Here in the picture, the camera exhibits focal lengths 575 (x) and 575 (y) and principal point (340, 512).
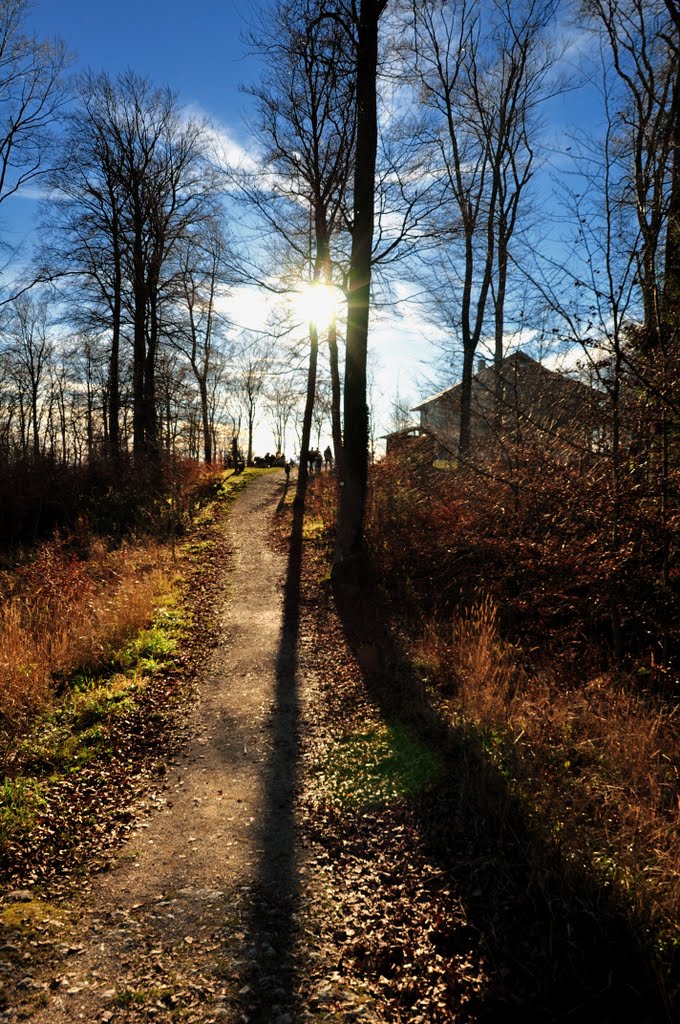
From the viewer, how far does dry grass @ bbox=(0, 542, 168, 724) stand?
602cm

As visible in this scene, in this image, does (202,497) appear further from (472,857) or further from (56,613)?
(472,857)

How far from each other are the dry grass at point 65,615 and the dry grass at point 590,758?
13.7ft

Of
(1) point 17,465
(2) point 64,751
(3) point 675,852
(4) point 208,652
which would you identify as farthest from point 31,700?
(1) point 17,465

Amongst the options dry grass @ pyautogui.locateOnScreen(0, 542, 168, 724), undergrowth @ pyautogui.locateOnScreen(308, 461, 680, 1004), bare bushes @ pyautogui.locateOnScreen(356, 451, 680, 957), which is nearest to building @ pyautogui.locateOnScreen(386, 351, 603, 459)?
bare bushes @ pyautogui.locateOnScreen(356, 451, 680, 957)

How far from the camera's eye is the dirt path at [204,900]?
2.91 meters

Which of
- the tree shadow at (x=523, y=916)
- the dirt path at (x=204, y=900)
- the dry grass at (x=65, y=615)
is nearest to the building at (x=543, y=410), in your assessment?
the tree shadow at (x=523, y=916)

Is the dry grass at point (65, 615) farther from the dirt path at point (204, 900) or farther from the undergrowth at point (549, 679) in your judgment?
the undergrowth at point (549, 679)

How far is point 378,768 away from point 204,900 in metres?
1.83

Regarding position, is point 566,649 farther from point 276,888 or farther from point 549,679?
point 276,888

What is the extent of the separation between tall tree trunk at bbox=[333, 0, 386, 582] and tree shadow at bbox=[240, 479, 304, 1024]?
3.79 m

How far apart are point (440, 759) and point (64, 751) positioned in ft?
10.9

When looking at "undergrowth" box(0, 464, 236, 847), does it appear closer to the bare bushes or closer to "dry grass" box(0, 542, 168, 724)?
"dry grass" box(0, 542, 168, 724)

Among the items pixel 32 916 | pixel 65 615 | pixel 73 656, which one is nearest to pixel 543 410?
pixel 73 656

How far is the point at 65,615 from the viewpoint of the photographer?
8055 mm
